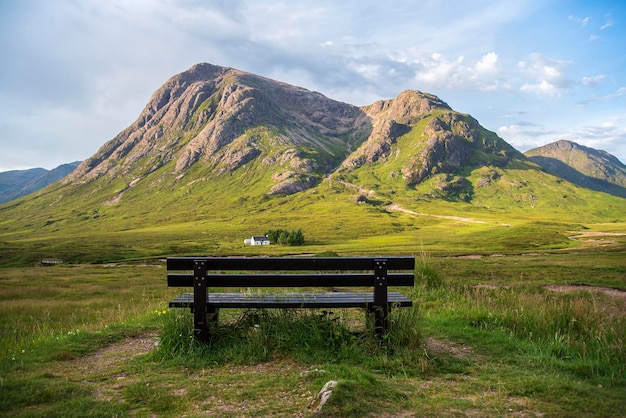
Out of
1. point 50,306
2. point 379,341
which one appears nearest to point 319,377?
point 379,341

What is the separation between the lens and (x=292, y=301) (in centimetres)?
827

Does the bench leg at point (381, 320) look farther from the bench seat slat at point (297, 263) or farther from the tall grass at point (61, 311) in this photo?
the tall grass at point (61, 311)

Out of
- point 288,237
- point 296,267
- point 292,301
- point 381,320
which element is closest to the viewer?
point 296,267

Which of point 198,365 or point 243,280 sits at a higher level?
point 243,280

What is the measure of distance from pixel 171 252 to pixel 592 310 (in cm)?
9938

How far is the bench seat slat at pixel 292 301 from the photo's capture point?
8094 millimetres

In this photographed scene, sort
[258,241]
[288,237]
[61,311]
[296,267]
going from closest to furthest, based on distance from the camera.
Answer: [296,267] → [61,311] → [288,237] → [258,241]

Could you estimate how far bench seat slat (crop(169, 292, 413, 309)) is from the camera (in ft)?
26.6

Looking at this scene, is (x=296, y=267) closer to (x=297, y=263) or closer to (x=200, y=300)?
(x=297, y=263)

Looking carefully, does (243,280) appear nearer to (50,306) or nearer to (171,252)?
(50,306)

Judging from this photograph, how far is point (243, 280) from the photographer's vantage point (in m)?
8.11

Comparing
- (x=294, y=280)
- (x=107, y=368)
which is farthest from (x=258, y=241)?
(x=294, y=280)

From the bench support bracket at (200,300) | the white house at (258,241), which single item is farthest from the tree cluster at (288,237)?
the bench support bracket at (200,300)

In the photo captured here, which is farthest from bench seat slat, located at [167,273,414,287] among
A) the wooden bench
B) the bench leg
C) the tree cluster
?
the tree cluster
